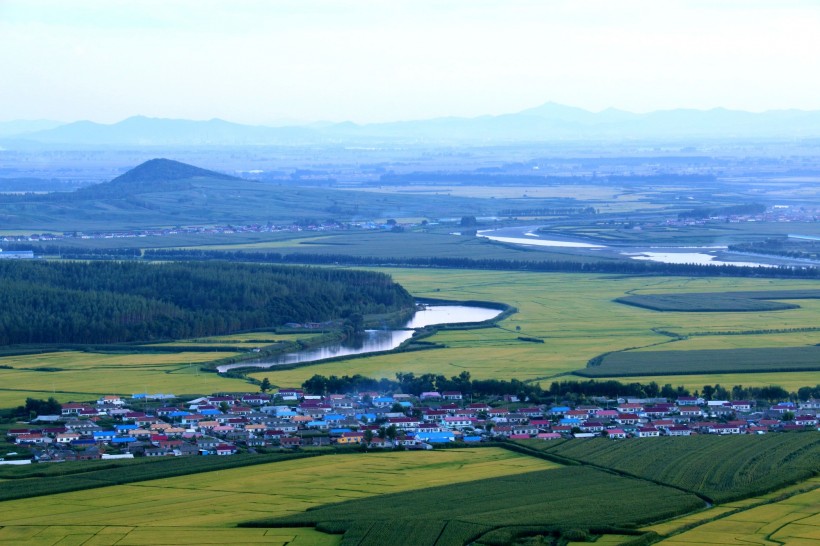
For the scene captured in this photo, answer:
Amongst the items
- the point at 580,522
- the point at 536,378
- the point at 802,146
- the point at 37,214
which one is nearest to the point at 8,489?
the point at 580,522

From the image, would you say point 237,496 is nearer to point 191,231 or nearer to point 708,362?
point 708,362

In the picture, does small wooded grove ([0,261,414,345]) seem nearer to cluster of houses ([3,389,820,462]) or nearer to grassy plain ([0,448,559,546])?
cluster of houses ([3,389,820,462])

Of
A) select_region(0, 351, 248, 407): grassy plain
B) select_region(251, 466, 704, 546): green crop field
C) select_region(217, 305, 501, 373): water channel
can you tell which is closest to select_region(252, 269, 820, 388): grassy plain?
select_region(217, 305, 501, 373): water channel

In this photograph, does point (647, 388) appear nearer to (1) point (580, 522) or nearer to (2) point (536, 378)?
(2) point (536, 378)

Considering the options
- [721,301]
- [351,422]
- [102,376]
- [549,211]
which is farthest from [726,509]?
A: [549,211]

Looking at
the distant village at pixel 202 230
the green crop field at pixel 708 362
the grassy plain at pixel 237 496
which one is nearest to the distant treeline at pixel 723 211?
the distant village at pixel 202 230

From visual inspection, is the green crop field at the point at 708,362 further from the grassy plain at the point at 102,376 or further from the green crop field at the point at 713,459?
the grassy plain at the point at 102,376
